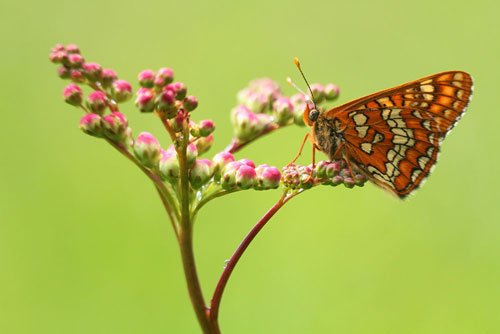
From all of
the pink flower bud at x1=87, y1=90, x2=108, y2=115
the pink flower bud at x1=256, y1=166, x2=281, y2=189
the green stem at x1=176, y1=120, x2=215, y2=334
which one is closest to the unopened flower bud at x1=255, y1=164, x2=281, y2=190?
the pink flower bud at x1=256, y1=166, x2=281, y2=189

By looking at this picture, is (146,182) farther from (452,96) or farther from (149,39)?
(452,96)

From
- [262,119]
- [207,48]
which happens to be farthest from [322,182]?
[207,48]

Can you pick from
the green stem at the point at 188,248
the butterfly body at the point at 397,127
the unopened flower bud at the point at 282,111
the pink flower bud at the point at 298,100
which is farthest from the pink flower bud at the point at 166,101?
the pink flower bud at the point at 298,100

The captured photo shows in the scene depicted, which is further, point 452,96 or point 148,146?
point 452,96

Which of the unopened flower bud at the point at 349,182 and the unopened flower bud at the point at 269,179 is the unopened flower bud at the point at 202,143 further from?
the unopened flower bud at the point at 349,182

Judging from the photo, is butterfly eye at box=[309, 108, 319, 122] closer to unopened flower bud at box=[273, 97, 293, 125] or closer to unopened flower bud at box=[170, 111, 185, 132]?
unopened flower bud at box=[273, 97, 293, 125]

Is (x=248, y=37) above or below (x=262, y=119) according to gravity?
above
